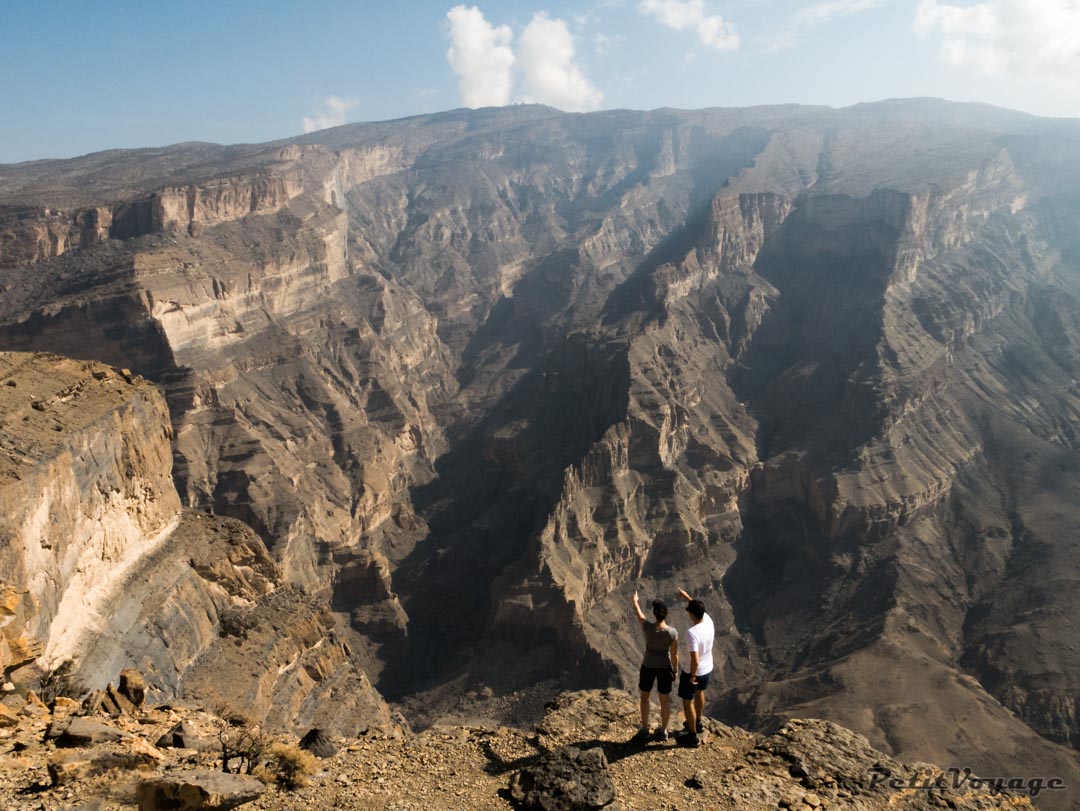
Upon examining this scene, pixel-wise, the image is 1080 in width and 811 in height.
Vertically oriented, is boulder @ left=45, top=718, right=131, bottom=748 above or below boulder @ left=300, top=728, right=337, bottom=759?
above

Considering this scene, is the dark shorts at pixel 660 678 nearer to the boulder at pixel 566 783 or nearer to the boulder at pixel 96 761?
the boulder at pixel 566 783

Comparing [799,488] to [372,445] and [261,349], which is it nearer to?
[372,445]

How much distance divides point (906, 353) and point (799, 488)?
89.0 feet

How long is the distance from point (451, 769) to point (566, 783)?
9.61ft

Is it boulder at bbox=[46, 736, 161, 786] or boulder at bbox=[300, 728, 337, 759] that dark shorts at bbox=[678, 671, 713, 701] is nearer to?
boulder at bbox=[300, 728, 337, 759]

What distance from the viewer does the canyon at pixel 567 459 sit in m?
29.4

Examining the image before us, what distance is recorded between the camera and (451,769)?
15.4 m

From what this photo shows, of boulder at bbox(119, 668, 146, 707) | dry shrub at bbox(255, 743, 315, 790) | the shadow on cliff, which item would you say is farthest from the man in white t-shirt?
the shadow on cliff

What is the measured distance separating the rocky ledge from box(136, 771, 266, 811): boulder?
20 millimetres

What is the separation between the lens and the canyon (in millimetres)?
29359

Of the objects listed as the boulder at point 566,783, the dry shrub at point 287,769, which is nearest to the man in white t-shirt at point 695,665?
the boulder at point 566,783

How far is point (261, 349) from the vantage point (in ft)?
306

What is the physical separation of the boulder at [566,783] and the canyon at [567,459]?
11957 mm

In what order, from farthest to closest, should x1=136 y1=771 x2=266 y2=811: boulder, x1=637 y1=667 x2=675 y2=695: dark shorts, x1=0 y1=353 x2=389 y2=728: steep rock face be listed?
1. x1=0 y1=353 x2=389 y2=728: steep rock face
2. x1=637 y1=667 x2=675 y2=695: dark shorts
3. x1=136 y1=771 x2=266 y2=811: boulder
